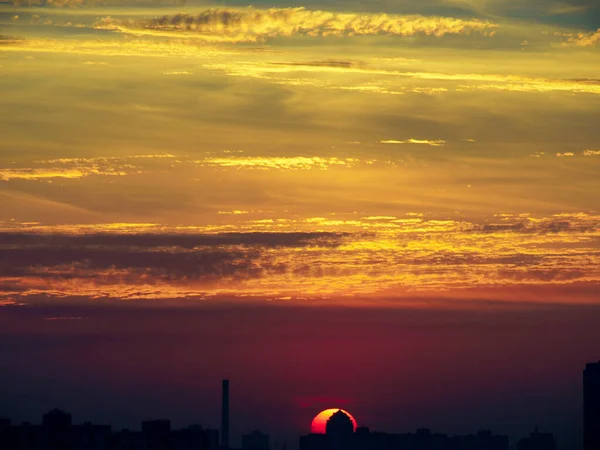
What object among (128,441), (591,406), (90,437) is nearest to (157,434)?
(128,441)

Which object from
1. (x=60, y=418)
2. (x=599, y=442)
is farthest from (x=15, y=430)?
(x=599, y=442)

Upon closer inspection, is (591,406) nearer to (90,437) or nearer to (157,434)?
(157,434)

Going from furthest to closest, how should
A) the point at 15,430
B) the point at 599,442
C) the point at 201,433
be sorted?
the point at 599,442
the point at 201,433
the point at 15,430

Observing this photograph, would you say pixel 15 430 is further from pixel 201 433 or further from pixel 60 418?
pixel 201 433

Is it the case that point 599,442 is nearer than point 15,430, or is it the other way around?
point 15,430

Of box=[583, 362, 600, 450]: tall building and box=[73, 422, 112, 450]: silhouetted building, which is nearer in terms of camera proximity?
box=[73, 422, 112, 450]: silhouetted building

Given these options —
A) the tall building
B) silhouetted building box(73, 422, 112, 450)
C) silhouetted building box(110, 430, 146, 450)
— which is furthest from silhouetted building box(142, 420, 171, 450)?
the tall building

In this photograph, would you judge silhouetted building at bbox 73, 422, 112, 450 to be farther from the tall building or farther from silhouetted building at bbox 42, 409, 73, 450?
the tall building

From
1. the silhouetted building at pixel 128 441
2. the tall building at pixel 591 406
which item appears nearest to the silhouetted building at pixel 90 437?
the silhouetted building at pixel 128 441
